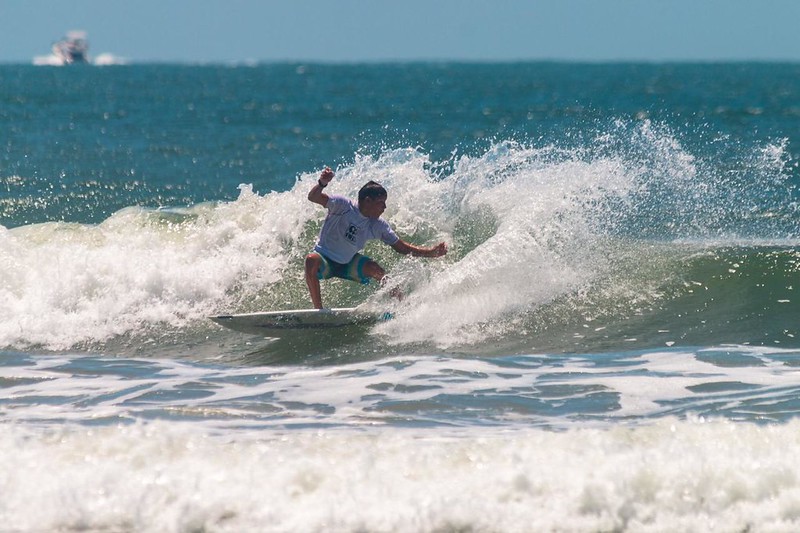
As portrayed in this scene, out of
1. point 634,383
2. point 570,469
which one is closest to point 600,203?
point 634,383

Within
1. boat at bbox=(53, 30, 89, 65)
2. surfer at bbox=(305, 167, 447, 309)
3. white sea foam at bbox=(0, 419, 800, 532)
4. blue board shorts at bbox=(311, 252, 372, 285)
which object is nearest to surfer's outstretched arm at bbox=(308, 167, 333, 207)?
surfer at bbox=(305, 167, 447, 309)

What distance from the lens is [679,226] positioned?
1516cm

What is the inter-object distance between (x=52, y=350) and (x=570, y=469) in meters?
5.73

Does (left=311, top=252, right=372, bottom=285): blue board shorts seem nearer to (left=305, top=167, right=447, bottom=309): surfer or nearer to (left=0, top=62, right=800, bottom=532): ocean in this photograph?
(left=305, top=167, right=447, bottom=309): surfer

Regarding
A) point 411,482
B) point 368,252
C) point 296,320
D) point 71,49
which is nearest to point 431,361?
point 296,320

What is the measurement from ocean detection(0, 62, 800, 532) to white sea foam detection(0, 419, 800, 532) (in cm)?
2

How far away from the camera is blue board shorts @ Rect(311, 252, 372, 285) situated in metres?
10.5

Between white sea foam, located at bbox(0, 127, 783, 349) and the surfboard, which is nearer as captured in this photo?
the surfboard

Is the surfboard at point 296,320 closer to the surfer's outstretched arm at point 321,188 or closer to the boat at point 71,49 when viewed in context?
the surfer's outstretched arm at point 321,188

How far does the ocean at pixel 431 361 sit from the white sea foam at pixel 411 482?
0.06 feet

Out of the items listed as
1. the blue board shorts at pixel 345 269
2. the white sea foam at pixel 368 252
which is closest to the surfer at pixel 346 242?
the blue board shorts at pixel 345 269

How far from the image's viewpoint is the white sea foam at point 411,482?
230 inches

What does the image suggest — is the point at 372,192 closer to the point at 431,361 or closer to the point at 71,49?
the point at 431,361

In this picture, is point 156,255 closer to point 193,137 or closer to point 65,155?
point 65,155
